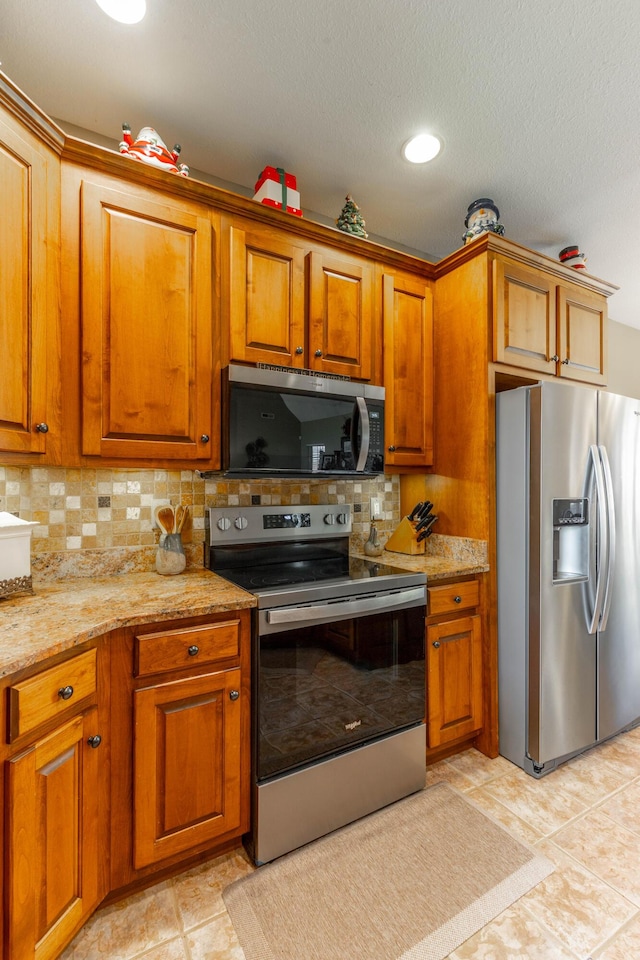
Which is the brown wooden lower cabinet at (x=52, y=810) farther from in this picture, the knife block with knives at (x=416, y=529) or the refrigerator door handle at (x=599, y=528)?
the refrigerator door handle at (x=599, y=528)

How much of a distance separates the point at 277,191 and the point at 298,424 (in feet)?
3.51

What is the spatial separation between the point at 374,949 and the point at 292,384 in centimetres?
186

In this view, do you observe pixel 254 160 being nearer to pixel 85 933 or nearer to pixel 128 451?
pixel 128 451

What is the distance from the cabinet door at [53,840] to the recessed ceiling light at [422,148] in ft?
8.11

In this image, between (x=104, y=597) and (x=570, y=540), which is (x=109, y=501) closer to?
(x=104, y=597)

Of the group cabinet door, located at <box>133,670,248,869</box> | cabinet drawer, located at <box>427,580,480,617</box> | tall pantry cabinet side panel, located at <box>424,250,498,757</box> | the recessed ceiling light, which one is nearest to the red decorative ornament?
tall pantry cabinet side panel, located at <box>424,250,498,757</box>

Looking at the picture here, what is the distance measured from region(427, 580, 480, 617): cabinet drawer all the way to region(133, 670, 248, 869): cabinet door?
935 mm

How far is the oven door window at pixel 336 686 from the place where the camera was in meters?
1.56

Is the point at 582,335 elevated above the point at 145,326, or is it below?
above

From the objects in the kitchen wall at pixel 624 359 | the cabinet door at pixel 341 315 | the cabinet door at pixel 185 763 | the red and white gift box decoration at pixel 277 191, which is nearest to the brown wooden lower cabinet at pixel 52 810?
the cabinet door at pixel 185 763

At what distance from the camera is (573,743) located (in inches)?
83.5

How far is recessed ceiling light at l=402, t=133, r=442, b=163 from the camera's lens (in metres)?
1.93

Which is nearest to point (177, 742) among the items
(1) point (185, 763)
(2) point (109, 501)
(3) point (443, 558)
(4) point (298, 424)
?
(1) point (185, 763)

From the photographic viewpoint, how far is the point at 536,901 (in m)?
1.43
